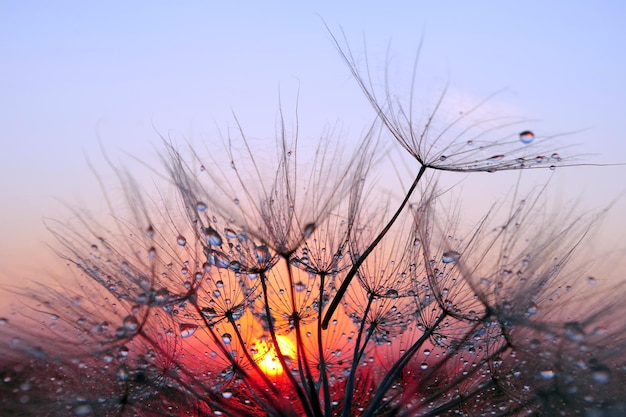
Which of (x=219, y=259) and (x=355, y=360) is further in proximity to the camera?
(x=355, y=360)

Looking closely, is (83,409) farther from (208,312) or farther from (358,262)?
(358,262)

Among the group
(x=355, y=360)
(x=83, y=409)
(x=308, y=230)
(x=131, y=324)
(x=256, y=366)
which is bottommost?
(x=83, y=409)

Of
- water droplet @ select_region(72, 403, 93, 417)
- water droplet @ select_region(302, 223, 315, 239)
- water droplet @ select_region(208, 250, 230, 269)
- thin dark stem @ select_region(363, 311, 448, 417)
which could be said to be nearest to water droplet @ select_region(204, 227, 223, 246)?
water droplet @ select_region(208, 250, 230, 269)

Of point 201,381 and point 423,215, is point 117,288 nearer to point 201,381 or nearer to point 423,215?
point 201,381

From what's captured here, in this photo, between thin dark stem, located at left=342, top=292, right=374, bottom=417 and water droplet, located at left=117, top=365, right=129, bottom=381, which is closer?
thin dark stem, located at left=342, top=292, right=374, bottom=417

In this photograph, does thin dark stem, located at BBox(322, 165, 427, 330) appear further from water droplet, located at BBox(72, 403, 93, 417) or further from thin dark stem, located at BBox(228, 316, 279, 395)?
water droplet, located at BBox(72, 403, 93, 417)

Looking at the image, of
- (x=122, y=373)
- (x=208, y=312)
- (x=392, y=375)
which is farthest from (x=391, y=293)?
(x=122, y=373)
